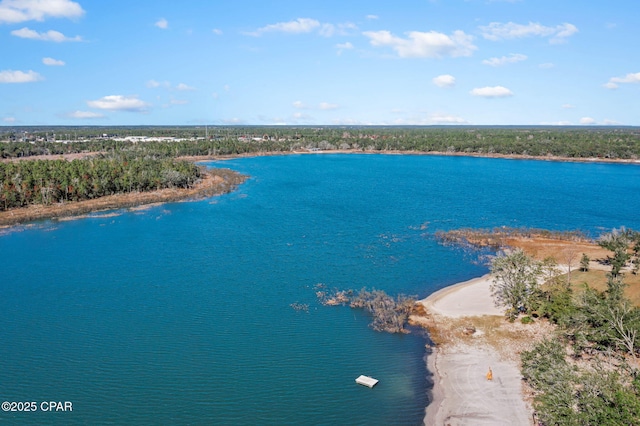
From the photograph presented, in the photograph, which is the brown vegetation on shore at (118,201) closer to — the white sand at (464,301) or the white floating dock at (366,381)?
the white sand at (464,301)

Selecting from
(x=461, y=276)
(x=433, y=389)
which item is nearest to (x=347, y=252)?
(x=461, y=276)

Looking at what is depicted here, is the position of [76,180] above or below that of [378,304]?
above

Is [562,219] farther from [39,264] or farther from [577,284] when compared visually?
[39,264]

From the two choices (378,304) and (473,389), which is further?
(378,304)

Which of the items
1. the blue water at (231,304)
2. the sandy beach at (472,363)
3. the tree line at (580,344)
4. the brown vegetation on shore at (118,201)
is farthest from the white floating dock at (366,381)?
the brown vegetation on shore at (118,201)

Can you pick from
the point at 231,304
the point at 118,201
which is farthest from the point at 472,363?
the point at 118,201

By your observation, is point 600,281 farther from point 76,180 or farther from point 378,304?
point 76,180
